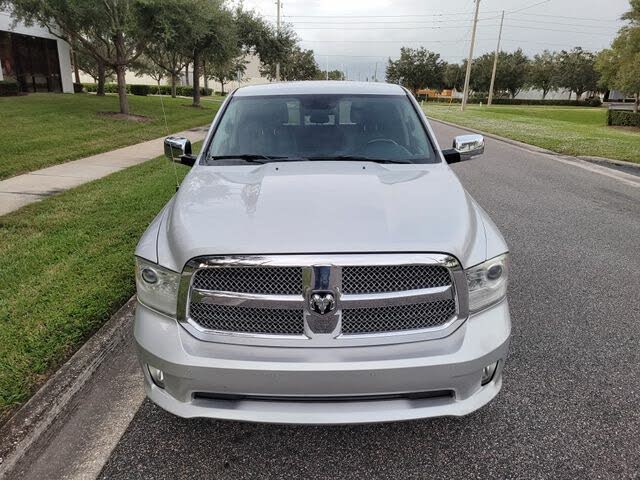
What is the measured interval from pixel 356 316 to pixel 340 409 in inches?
15.8

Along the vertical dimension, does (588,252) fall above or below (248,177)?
below

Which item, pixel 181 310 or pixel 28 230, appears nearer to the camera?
pixel 181 310

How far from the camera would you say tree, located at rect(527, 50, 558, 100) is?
3157 inches

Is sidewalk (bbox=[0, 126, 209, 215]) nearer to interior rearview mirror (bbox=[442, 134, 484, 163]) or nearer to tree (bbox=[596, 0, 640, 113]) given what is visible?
interior rearview mirror (bbox=[442, 134, 484, 163])

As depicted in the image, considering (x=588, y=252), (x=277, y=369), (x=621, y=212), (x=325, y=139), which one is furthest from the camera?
Answer: (x=621, y=212)

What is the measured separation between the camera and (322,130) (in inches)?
143

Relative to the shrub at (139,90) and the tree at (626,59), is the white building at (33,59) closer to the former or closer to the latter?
the shrub at (139,90)

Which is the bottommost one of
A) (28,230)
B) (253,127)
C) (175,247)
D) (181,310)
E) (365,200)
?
(28,230)

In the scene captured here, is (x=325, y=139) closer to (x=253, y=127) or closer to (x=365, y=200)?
(x=253, y=127)

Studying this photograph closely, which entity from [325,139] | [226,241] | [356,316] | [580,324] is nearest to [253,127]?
[325,139]

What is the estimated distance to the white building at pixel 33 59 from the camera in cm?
→ 2677

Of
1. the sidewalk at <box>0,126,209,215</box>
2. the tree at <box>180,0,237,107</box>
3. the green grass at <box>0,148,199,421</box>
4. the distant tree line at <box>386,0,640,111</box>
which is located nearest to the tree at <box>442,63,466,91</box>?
the distant tree line at <box>386,0,640,111</box>

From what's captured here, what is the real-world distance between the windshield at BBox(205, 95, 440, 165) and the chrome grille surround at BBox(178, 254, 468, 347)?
1.41 m

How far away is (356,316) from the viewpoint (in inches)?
84.7
